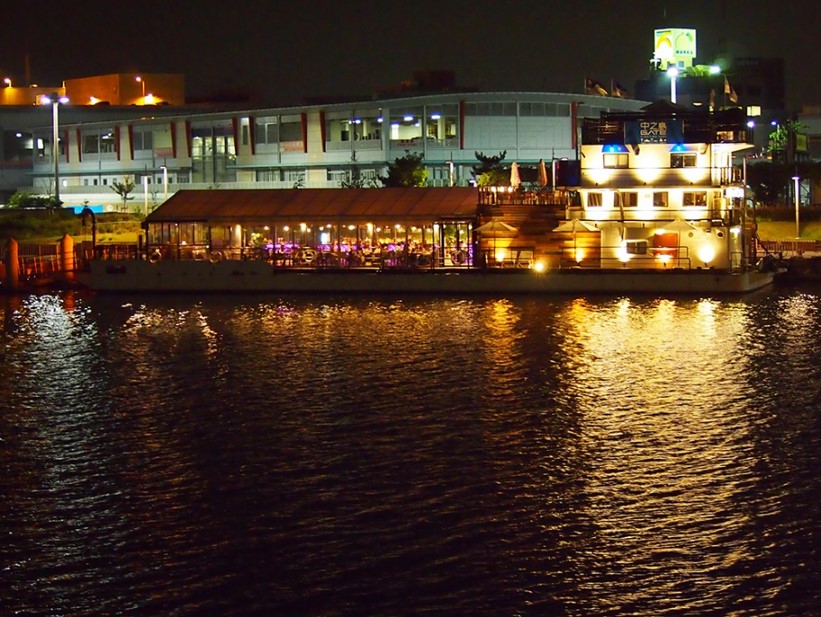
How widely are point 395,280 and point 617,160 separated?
44.0 feet

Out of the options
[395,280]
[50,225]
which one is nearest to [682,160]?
[395,280]

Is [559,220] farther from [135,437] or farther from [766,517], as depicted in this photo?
[766,517]

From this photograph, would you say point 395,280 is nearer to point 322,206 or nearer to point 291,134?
point 322,206

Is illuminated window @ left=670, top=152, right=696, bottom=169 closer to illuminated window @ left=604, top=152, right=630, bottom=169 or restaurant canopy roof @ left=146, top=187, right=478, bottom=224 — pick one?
illuminated window @ left=604, top=152, right=630, bottom=169

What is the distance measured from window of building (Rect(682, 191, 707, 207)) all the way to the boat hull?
4214mm

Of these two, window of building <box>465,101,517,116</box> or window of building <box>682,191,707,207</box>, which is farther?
window of building <box>465,101,517,116</box>

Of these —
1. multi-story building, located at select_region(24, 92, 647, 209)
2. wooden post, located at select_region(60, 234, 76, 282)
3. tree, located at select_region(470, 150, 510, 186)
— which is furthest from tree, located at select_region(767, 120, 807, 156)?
wooden post, located at select_region(60, 234, 76, 282)

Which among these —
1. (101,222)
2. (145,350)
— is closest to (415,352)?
(145,350)

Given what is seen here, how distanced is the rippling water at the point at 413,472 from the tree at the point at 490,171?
50957 millimetres

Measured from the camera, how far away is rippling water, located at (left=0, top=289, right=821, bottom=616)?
19.7 metres

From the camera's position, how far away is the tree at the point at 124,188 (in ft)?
399

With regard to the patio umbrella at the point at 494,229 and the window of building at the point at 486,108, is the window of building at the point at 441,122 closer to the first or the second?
the window of building at the point at 486,108

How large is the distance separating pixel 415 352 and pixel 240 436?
14137 millimetres

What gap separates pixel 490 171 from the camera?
338ft
